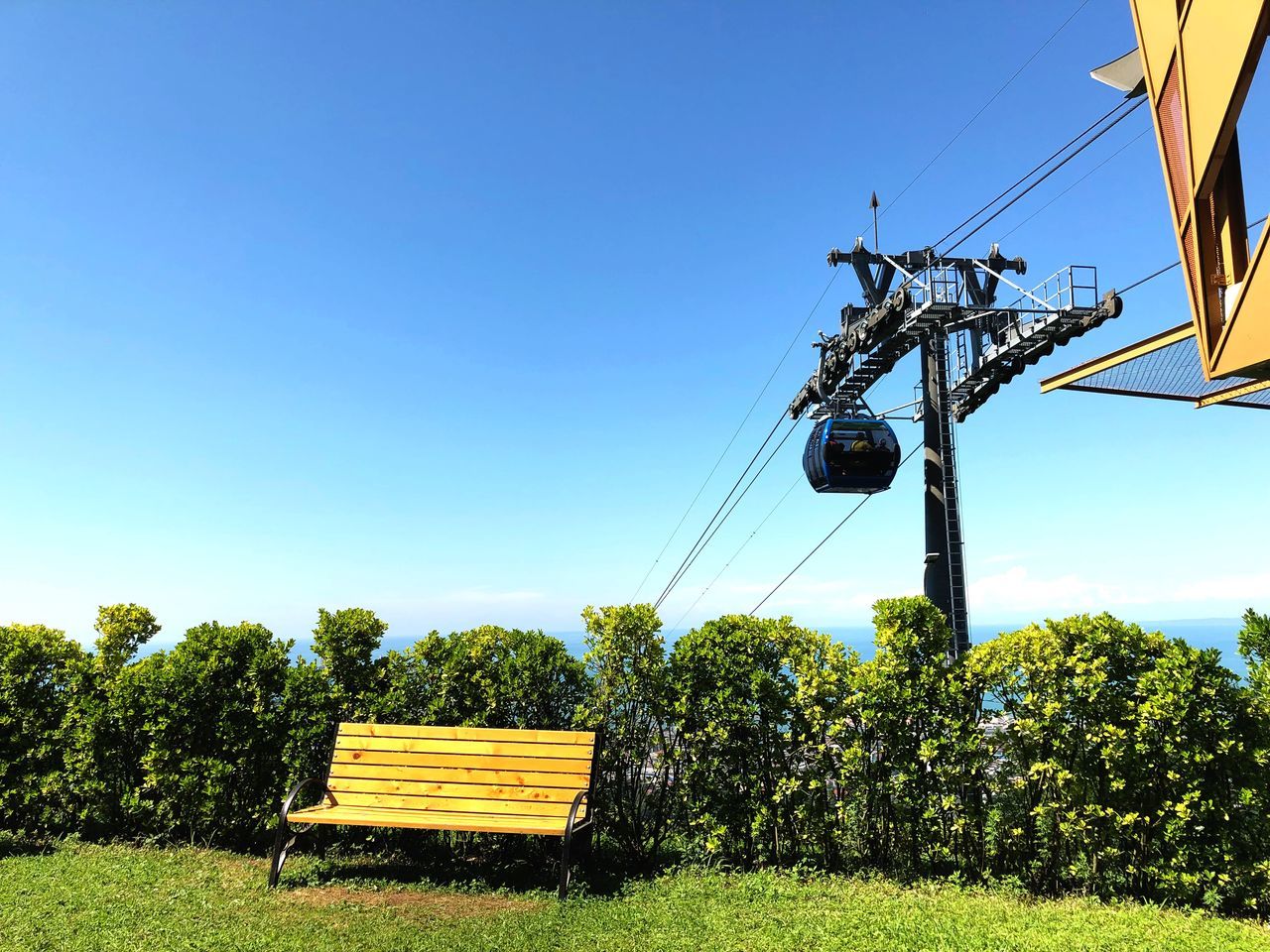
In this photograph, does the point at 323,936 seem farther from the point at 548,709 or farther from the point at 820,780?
the point at 820,780

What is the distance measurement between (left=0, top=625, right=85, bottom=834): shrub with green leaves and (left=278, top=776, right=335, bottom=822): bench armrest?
2.74 m

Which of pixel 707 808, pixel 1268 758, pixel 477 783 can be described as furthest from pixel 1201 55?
pixel 477 783

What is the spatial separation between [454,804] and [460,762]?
338 mm

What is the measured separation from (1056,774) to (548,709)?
4217mm

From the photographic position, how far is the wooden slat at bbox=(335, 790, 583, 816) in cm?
610

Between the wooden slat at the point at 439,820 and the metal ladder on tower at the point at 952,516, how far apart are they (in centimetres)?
913

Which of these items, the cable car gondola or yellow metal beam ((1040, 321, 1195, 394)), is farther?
the cable car gondola

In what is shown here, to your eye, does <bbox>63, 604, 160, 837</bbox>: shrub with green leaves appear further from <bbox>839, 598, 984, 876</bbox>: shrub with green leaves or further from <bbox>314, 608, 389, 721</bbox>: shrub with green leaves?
<bbox>839, 598, 984, 876</bbox>: shrub with green leaves

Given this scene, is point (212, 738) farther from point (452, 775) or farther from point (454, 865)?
point (454, 865)

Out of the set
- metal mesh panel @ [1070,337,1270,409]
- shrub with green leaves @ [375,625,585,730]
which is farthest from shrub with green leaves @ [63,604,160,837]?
metal mesh panel @ [1070,337,1270,409]

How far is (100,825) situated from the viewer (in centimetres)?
717

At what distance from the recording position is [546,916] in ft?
17.3

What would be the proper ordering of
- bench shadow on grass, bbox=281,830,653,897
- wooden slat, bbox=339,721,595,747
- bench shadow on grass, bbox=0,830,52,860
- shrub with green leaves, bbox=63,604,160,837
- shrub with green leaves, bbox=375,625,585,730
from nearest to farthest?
bench shadow on grass, bbox=281,830,653,897
wooden slat, bbox=339,721,595,747
bench shadow on grass, bbox=0,830,52,860
shrub with green leaves, bbox=375,625,585,730
shrub with green leaves, bbox=63,604,160,837

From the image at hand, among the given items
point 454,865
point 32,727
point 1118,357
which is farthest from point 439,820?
point 1118,357
